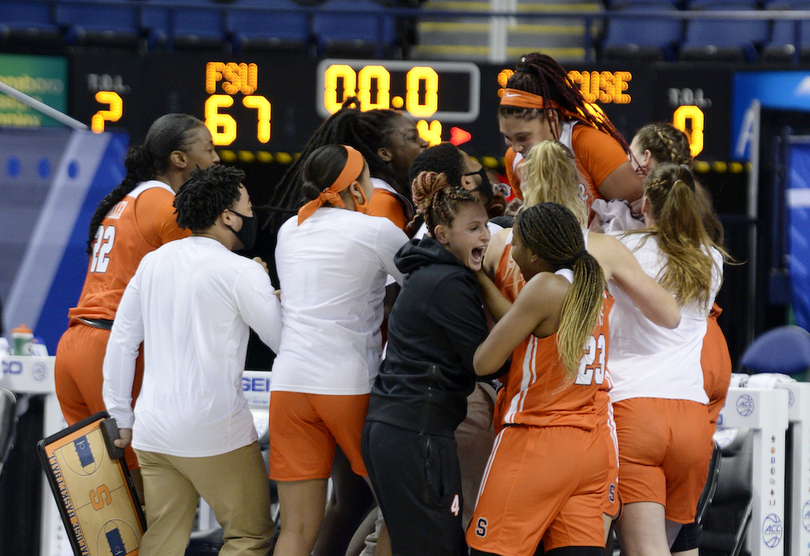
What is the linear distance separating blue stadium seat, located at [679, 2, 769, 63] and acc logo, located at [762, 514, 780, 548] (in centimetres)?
652

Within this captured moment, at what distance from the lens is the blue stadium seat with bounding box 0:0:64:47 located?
9.17 meters

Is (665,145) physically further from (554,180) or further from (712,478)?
(712,478)

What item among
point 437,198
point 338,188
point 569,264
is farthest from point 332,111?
point 569,264

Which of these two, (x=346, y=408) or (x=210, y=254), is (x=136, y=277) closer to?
(x=210, y=254)

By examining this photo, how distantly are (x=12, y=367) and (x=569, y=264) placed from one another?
2734 millimetres

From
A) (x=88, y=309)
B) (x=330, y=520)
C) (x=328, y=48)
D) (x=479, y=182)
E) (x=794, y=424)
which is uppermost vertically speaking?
(x=328, y=48)

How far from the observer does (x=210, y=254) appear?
11.0 ft

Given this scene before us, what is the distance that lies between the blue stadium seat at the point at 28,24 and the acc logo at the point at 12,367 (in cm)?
562

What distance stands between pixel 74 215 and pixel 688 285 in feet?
18.5

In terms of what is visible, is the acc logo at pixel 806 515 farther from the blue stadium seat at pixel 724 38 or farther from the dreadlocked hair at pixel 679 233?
the blue stadium seat at pixel 724 38

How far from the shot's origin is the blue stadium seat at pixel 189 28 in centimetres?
938

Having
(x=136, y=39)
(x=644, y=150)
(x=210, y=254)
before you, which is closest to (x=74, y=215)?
(x=136, y=39)

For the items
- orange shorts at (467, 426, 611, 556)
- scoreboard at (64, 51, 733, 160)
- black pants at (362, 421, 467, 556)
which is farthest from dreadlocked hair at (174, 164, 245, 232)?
scoreboard at (64, 51, 733, 160)

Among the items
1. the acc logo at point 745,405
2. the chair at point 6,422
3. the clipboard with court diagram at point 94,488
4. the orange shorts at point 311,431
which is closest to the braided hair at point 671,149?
the acc logo at point 745,405
